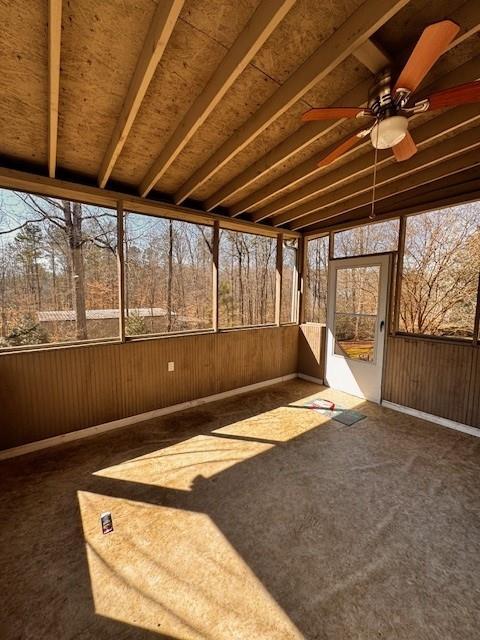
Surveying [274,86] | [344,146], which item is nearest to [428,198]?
[344,146]

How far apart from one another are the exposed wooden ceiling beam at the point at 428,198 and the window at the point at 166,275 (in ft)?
7.56

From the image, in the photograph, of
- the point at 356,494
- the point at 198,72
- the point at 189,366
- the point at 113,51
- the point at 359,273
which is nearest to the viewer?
the point at 113,51

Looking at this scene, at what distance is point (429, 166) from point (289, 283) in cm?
270

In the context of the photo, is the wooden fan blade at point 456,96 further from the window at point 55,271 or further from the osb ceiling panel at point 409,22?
the window at point 55,271

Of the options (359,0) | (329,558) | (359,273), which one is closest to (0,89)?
(359,0)

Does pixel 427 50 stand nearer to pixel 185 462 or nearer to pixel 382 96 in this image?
pixel 382 96

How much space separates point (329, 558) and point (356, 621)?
33cm

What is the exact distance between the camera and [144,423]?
342 centimetres

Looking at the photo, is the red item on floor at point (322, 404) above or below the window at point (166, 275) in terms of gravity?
below

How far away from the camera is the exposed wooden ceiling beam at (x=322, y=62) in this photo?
4.28 feet

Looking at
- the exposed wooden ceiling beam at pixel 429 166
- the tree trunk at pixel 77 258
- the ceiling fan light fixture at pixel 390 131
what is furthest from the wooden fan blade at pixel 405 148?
the tree trunk at pixel 77 258

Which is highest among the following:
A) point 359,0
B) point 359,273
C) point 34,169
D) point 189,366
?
point 359,0

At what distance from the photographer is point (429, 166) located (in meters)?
A: 2.93

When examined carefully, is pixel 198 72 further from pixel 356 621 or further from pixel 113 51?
pixel 356 621
